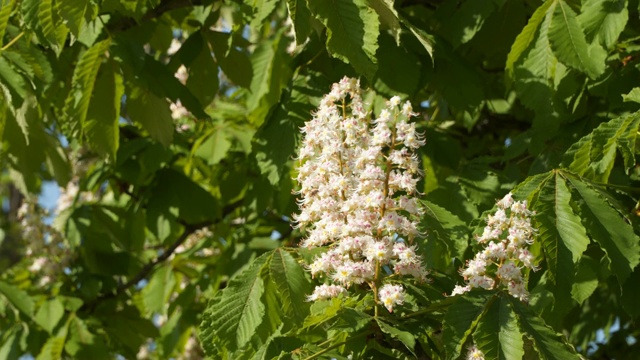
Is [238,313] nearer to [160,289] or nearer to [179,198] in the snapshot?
[179,198]

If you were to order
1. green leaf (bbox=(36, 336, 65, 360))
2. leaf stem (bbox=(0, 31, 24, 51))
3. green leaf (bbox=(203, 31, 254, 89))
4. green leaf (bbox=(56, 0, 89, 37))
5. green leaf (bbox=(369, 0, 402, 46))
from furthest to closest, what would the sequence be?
1. green leaf (bbox=(36, 336, 65, 360))
2. green leaf (bbox=(203, 31, 254, 89))
3. leaf stem (bbox=(0, 31, 24, 51))
4. green leaf (bbox=(56, 0, 89, 37))
5. green leaf (bbox=(369, 0, 402, 46))

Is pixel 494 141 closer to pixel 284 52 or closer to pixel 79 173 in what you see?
pixel 284 52

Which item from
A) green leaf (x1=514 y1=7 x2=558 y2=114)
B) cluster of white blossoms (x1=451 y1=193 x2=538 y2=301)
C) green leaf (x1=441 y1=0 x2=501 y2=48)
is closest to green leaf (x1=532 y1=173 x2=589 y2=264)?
cluster of white blossoms (x1=451 y1=193 x2=538 y2=301)

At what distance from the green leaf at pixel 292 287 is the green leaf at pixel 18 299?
2468 mm

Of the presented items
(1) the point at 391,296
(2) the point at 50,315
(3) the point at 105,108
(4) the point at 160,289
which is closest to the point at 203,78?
(3) the point at 105,108

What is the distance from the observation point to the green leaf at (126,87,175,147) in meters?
3.54

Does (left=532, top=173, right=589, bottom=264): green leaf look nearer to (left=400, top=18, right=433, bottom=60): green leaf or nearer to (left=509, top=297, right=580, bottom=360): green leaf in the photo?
(left=509, top=297, right=580, bottom=360): green leaf

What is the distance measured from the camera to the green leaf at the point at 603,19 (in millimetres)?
2873

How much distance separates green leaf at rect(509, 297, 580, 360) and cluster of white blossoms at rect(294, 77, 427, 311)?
9.1 inches

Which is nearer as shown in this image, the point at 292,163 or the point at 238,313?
the point at 238,313

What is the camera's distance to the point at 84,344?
14.7ft

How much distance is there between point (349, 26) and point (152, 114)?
47.3 inches

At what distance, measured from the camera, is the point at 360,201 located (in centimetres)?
209

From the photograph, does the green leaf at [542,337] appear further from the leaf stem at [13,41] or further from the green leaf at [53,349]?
the green leaf at [53,349]
